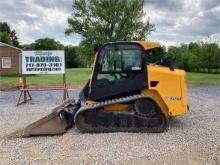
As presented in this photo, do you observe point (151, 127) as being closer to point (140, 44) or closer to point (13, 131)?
point (140, 44)

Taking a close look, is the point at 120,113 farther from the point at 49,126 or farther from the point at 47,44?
the point at 47,44

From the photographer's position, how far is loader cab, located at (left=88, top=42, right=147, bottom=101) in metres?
10.1

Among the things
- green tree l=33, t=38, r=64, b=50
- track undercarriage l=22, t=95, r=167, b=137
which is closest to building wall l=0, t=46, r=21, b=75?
green tree l=33, t=38, r=64, b=50

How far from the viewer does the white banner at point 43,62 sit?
1658 centimetres

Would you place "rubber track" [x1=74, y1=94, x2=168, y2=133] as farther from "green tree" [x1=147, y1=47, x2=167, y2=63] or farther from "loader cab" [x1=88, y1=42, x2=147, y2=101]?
"green tree" [x1=147, y1=47, x2=167, y2=63]

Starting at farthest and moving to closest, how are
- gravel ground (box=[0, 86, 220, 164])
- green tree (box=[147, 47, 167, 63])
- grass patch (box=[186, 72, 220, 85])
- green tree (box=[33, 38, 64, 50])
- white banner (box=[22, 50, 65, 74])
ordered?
green tree (box=[33, 38, 64, 50]), grass patch (box=[186, 72, 220, 85]), white banner (box=[22, 50, 65, 74]), green tree (box=[147, 47, 167, 63]), gravel ground (box=[0, 86, 220, 164])

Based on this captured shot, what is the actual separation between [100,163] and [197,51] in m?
44.9

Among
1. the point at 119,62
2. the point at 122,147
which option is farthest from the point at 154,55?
the point at 122,147

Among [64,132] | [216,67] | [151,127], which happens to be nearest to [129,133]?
[151,127]

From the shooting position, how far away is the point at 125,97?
10086 millimetres

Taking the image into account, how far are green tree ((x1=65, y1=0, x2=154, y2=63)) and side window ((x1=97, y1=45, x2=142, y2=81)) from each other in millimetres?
36934

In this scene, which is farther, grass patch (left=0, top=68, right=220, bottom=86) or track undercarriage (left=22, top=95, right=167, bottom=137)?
grass patch (left=0, top=68, right=220, bottom=86)

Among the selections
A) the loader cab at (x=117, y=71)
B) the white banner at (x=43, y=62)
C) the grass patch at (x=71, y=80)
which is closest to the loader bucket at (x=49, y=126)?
the loader cab at (x=117, y=71)

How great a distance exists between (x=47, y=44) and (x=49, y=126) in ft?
256
